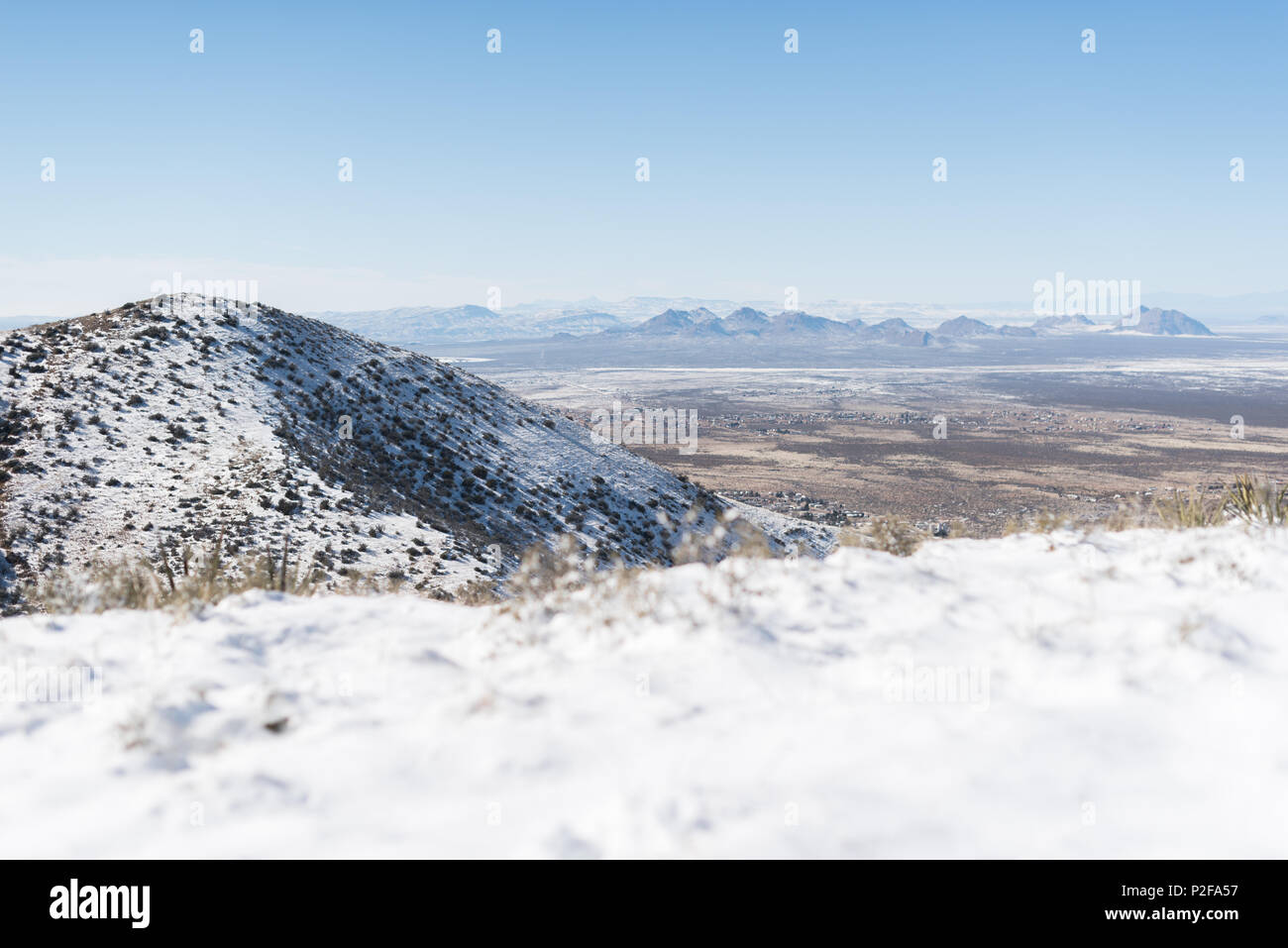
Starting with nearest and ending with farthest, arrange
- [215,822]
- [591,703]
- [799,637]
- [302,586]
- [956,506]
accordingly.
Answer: [215,822] → [591,703] → [799,637] → [302,586] → [956,506]

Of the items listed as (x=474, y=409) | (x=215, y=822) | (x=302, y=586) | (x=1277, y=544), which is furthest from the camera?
(x=474, y=409)

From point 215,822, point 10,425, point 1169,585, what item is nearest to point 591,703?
point 215,822

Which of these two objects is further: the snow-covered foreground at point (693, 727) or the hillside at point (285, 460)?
the hillside at point (285, 460)

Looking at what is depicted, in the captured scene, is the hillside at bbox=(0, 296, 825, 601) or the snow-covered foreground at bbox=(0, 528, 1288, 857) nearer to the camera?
the snow-covered foreground at bbox=(0, 528, 1288, 857)
